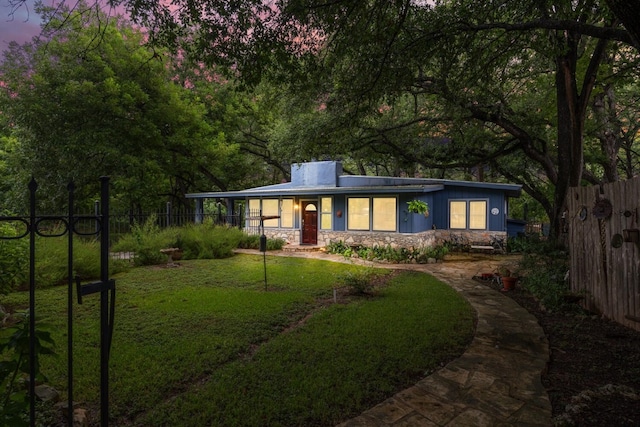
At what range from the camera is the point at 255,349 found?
4.66 m

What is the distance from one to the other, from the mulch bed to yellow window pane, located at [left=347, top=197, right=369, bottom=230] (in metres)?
9.79

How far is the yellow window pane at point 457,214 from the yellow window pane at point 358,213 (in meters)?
4.14

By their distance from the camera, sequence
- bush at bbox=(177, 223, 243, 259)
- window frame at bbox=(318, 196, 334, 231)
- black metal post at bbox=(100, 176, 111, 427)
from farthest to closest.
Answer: window frame at bbox=(318, 196, 334, 231), bush at bbox=(177, 223, 243, 259), black metal post at bbox=(100, 176, 111, 427)

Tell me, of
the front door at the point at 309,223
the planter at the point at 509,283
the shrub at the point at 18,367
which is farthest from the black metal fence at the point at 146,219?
the planter at the point at 509,283

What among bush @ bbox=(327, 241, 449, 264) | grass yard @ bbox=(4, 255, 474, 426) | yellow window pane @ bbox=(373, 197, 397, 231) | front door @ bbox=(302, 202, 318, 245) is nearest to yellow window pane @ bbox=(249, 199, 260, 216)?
front door @ bbox=(302, 202, 318, 245)

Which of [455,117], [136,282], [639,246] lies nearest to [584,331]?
[639,246]

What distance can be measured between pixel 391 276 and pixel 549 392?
6.54m

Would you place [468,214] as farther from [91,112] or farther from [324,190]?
[91,112]

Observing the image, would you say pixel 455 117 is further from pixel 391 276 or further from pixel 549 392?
pixel 549 392

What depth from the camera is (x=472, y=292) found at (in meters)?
7.85

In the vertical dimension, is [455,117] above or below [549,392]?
above

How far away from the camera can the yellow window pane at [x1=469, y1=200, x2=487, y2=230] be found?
15492mm

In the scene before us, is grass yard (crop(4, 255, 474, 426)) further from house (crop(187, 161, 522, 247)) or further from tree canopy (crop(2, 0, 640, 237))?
house (crop(187, 161, 522, 247))

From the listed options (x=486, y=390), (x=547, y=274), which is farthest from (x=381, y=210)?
(x=486, y=390)
